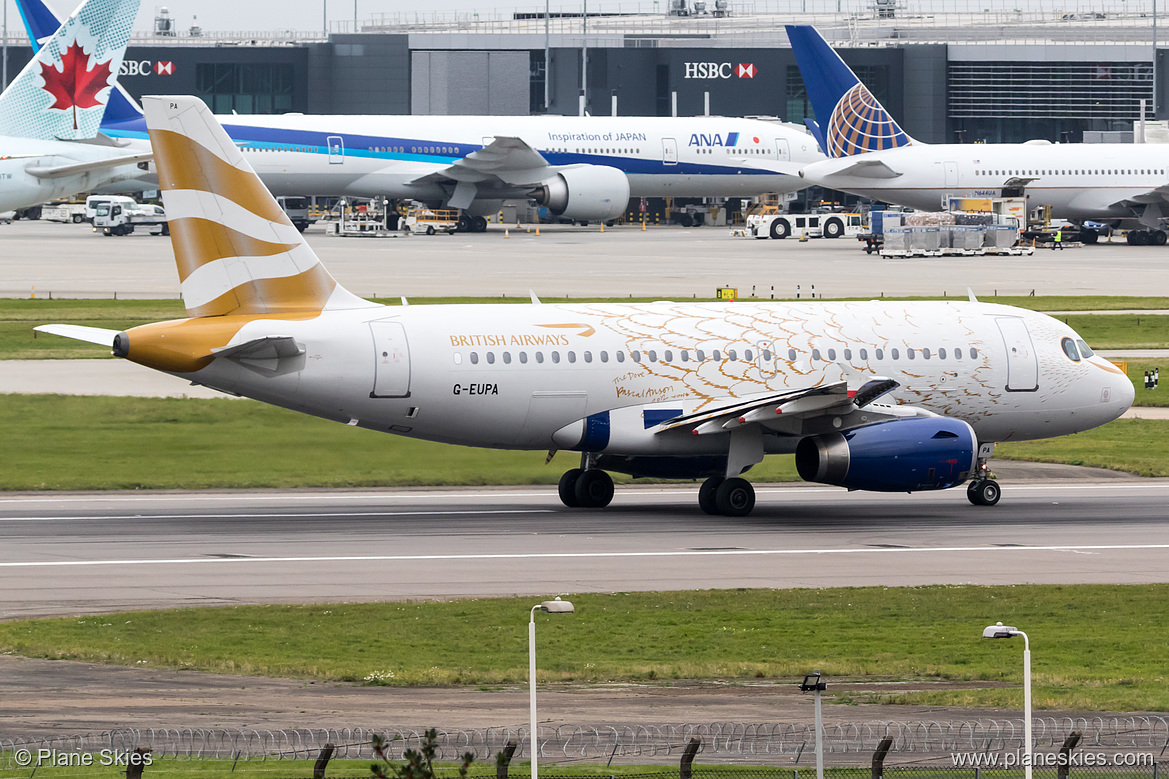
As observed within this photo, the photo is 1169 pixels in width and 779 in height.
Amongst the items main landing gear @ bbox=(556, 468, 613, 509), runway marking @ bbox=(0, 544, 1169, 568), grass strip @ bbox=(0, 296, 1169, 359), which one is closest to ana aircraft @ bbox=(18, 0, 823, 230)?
grass strip @ bbox=(0, 296, 1169, 359)

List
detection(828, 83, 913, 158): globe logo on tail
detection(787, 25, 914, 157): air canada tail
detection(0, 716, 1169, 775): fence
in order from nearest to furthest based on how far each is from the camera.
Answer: detection(0, 716, 1169, 775): fence < detection(828, 83, 913, 158): globe logo on tail < detection(787, 25, 914, 157): air canada tail

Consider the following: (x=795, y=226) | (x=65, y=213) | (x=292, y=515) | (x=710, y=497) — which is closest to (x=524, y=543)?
(x=710, y=497)

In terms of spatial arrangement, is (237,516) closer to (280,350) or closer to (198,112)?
(280,350)

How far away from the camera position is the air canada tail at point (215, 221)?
31.8m

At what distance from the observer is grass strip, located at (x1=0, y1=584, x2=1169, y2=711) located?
21.1 meters

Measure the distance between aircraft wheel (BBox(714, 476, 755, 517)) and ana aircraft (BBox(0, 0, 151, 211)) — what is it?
32.6m

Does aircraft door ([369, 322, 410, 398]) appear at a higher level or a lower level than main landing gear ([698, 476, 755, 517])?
higher

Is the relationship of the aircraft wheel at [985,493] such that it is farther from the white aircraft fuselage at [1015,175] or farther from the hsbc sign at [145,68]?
the hsbc sign at [145,68]

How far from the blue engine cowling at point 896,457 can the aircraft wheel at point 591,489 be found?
466 centimetres

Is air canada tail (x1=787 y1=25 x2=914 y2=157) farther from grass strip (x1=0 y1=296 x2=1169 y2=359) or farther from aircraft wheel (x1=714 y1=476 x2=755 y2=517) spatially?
aircraft wheel (x1=714 y1=476 x2=755 y2=517)

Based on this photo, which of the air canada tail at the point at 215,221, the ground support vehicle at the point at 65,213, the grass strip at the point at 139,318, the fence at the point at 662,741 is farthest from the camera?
the ground support vehicle at the point at 65,213

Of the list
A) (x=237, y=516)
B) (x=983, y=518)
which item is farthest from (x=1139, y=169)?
(x=237, y=516)

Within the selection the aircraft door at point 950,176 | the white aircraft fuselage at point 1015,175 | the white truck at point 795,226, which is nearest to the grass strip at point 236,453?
the white aircraft fuselage at point 1015,175

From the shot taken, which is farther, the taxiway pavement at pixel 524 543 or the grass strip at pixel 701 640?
the taxiway pavement at pixel 524 543
